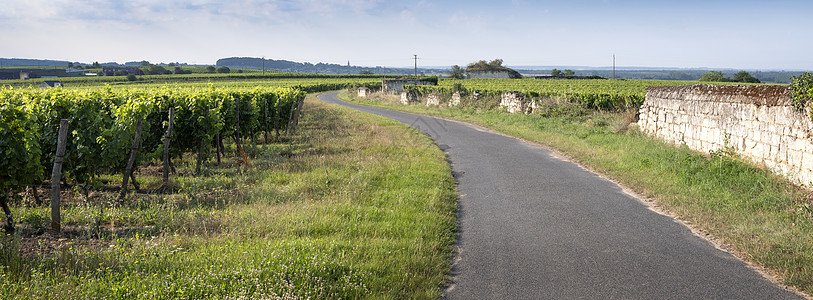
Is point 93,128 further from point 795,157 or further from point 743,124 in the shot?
point 743,124

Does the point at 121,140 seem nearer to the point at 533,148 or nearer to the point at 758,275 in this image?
the point at 758,275

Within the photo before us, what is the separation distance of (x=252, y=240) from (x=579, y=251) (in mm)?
4038

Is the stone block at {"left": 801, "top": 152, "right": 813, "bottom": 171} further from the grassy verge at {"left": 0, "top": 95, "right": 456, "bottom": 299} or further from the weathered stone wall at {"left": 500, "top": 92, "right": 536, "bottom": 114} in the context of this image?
the weathered stone wall at {"left": 500, "top": 92, "right": 536, "bottom": 114}

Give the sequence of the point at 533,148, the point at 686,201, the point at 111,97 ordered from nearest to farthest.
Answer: the point at 686,201, the point at 111,97, the point at 533,148

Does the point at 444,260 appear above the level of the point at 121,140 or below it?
below

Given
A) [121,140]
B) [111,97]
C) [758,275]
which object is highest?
[111,97]

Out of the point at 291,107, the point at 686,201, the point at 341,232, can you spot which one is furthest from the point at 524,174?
the point at 291,107

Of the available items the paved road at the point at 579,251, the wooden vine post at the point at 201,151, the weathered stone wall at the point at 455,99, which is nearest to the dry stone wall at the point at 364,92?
the weathered stone wall at the point at 455,99

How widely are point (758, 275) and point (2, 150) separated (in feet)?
31.4

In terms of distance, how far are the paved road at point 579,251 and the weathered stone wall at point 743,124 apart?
3052 millimetres

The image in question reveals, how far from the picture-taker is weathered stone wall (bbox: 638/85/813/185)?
9.41 metres

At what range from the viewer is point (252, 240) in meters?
6.27

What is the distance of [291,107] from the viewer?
70.9 ft

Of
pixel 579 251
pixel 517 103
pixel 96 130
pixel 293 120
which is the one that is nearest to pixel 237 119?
pixel 96 130
